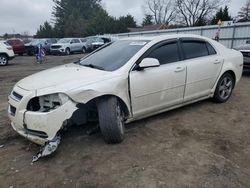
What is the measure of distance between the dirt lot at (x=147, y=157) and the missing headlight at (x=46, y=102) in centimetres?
67

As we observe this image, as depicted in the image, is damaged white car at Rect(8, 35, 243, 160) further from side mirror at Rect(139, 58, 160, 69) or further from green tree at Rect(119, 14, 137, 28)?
green tree at Rect(119, 14, 137, 28)

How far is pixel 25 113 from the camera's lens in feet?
10.4

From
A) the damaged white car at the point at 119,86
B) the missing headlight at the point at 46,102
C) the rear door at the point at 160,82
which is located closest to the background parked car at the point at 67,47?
the damaged white car at the point at 119,86

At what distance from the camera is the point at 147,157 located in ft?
10.6

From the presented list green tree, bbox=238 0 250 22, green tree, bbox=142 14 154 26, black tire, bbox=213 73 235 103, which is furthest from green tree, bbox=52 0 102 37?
black tire, bbox=213 73 235 103

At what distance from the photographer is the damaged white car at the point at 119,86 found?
3173 mm

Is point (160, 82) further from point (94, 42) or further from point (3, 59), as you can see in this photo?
point (94, 42)

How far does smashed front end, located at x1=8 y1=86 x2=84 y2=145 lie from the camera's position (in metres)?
3.08

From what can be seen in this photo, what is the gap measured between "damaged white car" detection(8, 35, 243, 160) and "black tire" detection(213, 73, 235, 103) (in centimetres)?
3

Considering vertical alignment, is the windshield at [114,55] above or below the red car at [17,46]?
above

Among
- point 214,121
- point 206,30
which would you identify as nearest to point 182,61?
point 214,121

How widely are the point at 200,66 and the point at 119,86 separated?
6.32 feet

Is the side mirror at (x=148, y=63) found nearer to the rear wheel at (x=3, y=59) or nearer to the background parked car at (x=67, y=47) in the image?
the rear wheel at (x=3, y=59)

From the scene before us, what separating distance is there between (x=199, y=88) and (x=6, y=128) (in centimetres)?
367
